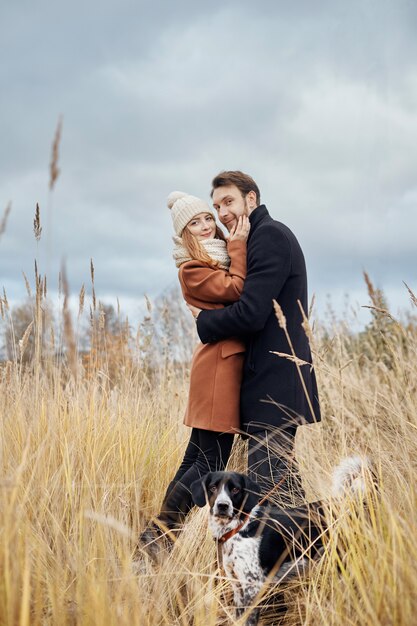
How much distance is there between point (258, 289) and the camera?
298cm

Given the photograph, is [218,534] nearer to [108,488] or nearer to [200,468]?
[200,468]

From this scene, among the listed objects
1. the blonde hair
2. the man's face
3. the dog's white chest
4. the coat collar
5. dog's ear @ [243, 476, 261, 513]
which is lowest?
the dog's white chest

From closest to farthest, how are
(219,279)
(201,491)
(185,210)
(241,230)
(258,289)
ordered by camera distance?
(201,491), (258,289), (219,279), (241,230), (185,210)

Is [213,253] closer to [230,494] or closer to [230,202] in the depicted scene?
[230,202]

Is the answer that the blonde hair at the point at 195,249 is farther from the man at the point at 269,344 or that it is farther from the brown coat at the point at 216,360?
the man at the point at 269,344

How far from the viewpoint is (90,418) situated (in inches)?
144

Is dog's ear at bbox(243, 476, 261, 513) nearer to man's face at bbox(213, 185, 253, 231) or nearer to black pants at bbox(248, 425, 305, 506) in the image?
black pants at bbox(248, 425, 305, 506)

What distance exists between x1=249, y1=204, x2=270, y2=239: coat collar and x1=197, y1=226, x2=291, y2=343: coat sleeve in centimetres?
14

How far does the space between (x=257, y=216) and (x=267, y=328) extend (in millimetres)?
617

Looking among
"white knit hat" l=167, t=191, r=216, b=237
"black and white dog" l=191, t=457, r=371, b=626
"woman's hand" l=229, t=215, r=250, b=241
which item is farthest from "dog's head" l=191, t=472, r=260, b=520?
"white knit hat" l=167, t=191, r=216, b=237

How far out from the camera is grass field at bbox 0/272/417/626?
1.84 m

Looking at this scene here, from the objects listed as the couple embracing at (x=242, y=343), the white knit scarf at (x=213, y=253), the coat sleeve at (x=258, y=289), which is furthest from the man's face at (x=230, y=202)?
the coat sleeve at (x=258, y=289)

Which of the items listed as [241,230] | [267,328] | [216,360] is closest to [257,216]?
[241,230]

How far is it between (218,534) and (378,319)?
11.5 ft
